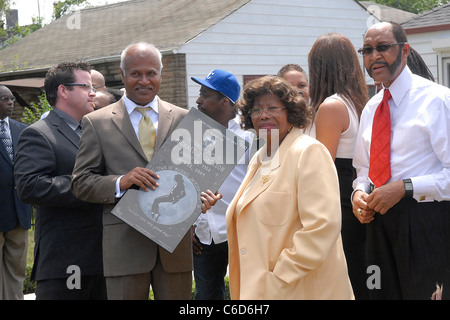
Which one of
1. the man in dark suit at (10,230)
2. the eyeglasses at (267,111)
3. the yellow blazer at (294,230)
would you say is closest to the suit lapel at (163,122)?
the eyeglasses at (267,111)

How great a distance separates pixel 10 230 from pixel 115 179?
296 centimetres

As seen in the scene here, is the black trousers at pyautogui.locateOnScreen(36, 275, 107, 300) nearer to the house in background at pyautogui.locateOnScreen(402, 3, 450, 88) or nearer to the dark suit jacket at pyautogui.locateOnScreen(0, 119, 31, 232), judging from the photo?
the dark suit jacket at pyautogui.locateOnScreen(0, 119, 31, 232)

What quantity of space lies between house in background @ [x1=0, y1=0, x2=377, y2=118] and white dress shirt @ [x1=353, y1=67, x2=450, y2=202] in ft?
32.7

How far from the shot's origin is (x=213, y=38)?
14.2m

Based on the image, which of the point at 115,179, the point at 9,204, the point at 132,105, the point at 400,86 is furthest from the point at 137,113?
the point at 9,204

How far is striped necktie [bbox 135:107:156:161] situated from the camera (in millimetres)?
3902

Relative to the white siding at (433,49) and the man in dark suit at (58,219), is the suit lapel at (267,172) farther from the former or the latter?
the white siding at (433,49)

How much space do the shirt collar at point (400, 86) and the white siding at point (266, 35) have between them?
32.7ft

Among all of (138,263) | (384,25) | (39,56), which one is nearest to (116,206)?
(138,263)

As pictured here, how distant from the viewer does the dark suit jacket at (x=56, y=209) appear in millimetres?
4285

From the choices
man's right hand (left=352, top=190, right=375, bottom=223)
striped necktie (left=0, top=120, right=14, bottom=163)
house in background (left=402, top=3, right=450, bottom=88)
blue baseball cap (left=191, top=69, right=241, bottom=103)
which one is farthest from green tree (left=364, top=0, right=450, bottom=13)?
man's right hand (left=352, top=190, right=375, bottom=223)

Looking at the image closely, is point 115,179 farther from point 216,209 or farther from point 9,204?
point 9,204

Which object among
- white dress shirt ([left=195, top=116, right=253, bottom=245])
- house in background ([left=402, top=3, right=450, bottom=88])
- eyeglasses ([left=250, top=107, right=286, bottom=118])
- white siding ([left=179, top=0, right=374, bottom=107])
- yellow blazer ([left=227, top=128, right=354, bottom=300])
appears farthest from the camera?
white siding ([left=179, top=0, right=374, bottom=107])
